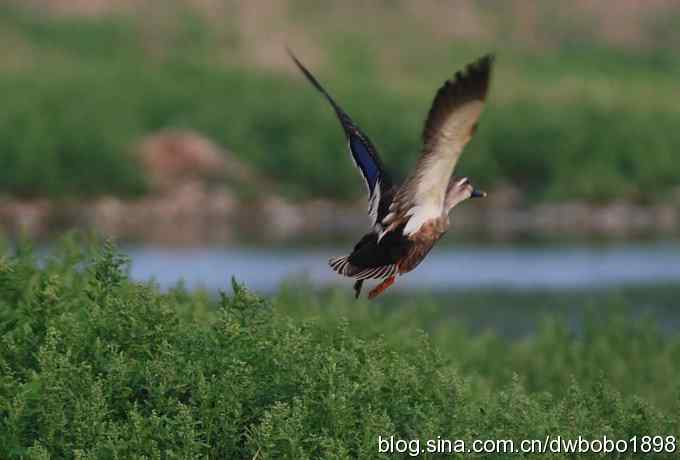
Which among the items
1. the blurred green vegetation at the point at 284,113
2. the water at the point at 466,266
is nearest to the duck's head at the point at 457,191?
the water at the point at 466,266

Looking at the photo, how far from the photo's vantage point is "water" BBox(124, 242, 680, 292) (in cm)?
2348

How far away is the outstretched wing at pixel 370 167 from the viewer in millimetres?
7410

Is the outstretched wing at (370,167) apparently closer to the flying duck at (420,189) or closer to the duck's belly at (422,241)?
the flying duck at (420,189)

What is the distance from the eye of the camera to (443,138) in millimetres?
6520

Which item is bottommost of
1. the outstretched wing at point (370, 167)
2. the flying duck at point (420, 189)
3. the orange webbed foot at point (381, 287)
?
the orange webbed foot at point (381, 287)

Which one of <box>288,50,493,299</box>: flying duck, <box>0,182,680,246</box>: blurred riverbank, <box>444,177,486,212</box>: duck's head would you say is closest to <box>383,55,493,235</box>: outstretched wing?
<box>288,50,493,299</box>: flying duck

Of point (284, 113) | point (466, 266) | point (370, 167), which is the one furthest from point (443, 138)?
point (284, 113)

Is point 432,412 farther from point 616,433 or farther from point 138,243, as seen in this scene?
point 138,243

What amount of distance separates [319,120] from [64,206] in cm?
706

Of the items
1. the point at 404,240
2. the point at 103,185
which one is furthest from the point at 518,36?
the point at 404,240

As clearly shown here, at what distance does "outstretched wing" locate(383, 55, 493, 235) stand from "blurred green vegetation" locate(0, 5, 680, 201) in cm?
2958

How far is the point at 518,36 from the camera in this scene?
2301 inches

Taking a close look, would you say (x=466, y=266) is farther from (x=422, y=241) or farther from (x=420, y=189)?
(x=420, y=189)

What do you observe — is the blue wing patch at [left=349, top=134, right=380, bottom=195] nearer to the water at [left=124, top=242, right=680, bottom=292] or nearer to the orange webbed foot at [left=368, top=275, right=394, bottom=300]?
the orange webbed foot at [left=368, top=275, right=394, bottom=300]
